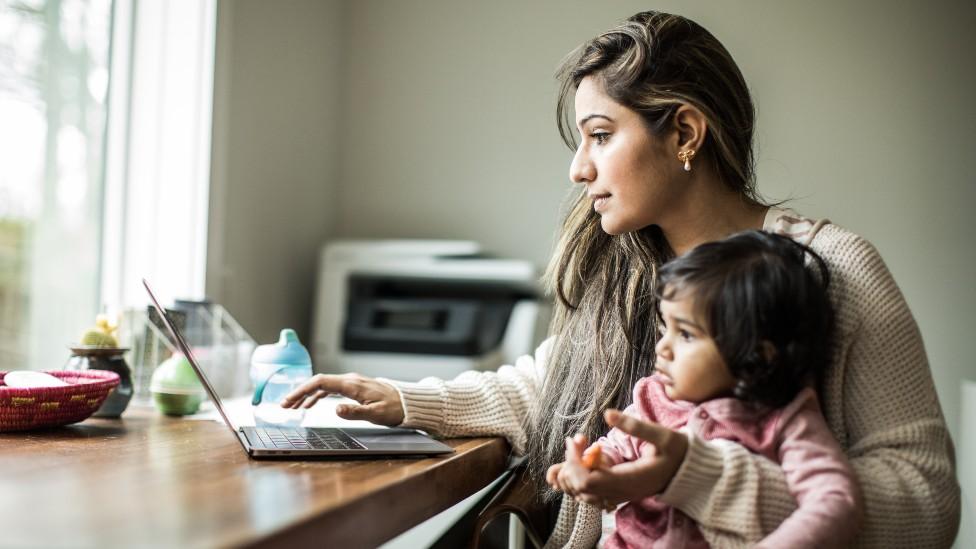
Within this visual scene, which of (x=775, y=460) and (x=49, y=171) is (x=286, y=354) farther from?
(x=49, y=171)

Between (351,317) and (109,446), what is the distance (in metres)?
1.44

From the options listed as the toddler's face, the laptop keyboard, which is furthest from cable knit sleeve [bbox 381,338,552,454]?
the toddler's face

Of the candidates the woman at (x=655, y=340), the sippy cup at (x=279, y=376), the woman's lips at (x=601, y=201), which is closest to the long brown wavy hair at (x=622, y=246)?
the woman at (x=655, y=340)

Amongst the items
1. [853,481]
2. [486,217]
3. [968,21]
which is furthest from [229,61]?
[968,21]

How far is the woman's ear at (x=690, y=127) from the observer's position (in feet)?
3.97

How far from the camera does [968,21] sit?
258cm

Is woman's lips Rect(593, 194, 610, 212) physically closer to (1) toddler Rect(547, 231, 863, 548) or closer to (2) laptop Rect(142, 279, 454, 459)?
(1) toddler Rect(547, 231, 863, 548)

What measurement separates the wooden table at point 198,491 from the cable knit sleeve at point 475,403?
6 centimetres

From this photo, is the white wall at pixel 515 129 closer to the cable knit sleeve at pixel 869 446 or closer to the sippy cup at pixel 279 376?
the sippy cup at pixel 279 376

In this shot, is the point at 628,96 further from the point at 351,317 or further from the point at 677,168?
the point at 351,317

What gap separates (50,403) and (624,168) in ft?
2.76

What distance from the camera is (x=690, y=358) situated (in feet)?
3.26

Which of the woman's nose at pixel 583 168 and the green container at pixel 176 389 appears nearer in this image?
the woman's nose at pixel 583 168

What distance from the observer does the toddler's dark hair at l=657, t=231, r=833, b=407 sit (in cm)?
95
